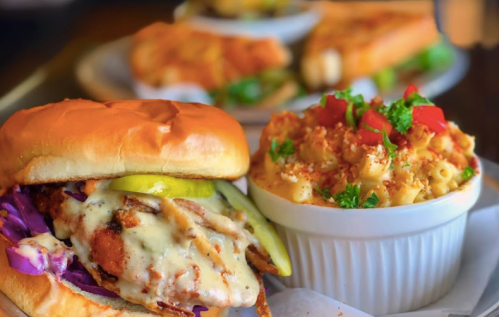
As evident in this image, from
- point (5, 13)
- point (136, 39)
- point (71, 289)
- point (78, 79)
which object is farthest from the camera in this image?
point (5, 13)

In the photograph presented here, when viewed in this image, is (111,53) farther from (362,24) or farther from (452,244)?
(452,244)

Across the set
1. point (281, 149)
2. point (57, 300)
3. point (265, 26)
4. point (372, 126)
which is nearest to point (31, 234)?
point (57, 300)

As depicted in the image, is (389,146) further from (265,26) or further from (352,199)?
(265,26)

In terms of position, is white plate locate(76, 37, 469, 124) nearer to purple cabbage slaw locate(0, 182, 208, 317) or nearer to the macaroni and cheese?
the macaroni and cheese

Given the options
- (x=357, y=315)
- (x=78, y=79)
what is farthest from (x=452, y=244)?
(x=78, y=79)

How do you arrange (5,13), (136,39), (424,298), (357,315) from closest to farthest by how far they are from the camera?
(357,315)
(424,298)
(136,39)
(5,13)

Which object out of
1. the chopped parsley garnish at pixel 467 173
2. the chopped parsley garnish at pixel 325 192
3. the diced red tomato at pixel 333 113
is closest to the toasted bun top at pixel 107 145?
the chopped parsley garnish at pixel 325 192
